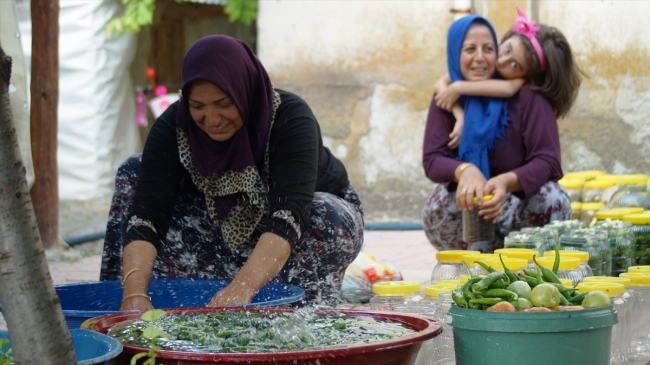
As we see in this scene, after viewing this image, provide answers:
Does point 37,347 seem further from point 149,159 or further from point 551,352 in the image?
point 149,159

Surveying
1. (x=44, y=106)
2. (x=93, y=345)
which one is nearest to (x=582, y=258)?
(x=93, y=345)

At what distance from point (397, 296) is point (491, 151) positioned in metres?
1.74

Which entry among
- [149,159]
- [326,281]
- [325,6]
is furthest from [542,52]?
[325,6]

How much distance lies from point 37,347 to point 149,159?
163 cm

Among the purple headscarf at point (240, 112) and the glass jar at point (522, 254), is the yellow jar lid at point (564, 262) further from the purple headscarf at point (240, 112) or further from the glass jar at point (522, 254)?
the purple headscarf at point (240, 112)

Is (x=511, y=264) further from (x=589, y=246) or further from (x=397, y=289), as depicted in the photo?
(x=589, y=246)

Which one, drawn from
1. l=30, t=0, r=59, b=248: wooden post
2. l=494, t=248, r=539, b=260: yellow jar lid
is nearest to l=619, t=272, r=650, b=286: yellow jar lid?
l=494, t=248, r=539, b=260: yellow jar lid

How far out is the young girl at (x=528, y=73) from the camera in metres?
4.31

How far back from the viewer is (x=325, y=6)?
25.6ft

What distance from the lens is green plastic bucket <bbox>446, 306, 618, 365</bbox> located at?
1.94 meters

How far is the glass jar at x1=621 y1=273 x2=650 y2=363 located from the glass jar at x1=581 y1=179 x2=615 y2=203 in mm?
2292

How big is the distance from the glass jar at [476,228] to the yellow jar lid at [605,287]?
1.40 m

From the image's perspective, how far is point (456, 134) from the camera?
4355mm

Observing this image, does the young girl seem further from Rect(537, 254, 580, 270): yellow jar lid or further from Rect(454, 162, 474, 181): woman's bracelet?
Rect(537, 254, 580, 270): yellow jar lid
